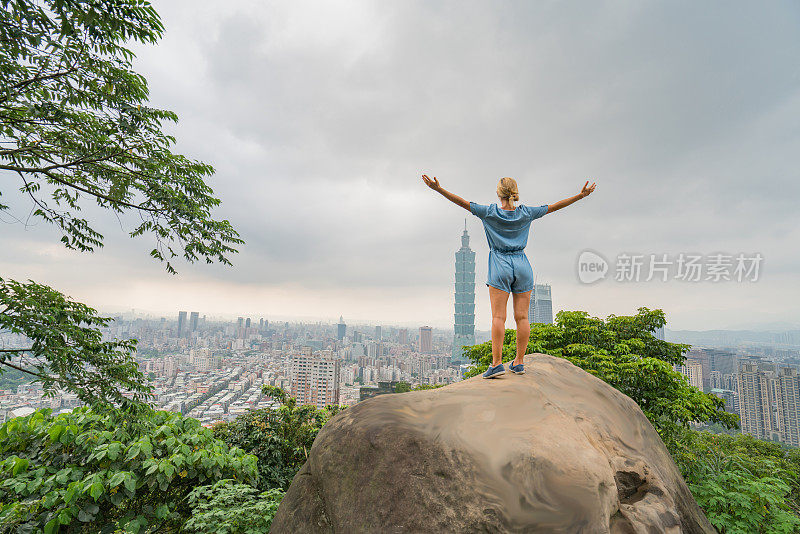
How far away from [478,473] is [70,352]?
225 inches

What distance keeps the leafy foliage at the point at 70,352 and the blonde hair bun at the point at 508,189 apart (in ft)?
19.8

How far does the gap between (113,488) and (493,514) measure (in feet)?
14.7

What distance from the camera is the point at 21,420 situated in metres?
4.69

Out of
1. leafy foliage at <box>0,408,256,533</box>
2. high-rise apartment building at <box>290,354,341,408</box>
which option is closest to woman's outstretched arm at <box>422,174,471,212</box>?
leafy foliage at <box>0,408,256,533</box>

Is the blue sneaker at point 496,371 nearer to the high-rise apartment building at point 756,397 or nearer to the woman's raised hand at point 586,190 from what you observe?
the woman's raised hand at point 586,190

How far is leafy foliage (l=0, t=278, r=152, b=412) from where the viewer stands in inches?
A: 183

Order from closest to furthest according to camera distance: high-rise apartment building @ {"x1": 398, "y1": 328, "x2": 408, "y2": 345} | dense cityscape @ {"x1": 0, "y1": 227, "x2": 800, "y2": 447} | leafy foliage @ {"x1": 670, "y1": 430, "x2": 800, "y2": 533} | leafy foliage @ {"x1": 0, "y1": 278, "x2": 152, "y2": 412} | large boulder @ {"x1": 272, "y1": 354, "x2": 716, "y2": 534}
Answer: large boulder @ {"x1": 272, "y1": 354, "x2": 716, "y2": 534} → leafy foliage @ {"x1": 670, "y1": 430, "x2": 800, "y2": 533} → leafy foliage @ {"x1": 0, "y1": 278, "x2": 152, "y2": 412} → dense cityscape @ {"x1": 0, "y1": 227, "x2": 800, "y2": 447} → high-rise apartment building @ {"x1": 398, "y1": 328, "x2": 408, "y2": 345}

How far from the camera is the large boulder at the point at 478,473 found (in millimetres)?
2299

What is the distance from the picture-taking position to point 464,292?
151 metres

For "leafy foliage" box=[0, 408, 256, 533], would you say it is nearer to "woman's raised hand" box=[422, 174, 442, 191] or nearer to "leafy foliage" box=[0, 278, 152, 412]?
"leafy foliage" box=[0, 278, 152, 412]

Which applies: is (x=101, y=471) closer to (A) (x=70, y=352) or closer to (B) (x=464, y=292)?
(A) (x=70, y=352)

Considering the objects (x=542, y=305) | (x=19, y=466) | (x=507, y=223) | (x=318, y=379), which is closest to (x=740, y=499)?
(x=507, y=223)

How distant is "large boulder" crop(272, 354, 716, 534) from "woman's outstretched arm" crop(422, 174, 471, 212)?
2049 millimetres

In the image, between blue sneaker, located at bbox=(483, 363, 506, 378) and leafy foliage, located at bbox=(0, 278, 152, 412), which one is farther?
leafy foliage, located at bbox=(0, 278, 152, 412)
